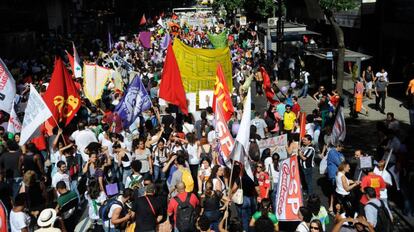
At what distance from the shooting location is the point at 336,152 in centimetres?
1006

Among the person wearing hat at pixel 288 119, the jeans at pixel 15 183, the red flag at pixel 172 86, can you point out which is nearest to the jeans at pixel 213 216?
the jeans at pixel 15 183

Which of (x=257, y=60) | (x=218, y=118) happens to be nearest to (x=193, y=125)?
(x=218, y=118)

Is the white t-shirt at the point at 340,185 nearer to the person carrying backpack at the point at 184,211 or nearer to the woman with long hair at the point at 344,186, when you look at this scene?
the woman with long hair at the point at 344,186

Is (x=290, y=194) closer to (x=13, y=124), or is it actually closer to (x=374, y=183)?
(x=374, y=183)

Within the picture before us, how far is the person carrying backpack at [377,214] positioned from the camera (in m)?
7.62

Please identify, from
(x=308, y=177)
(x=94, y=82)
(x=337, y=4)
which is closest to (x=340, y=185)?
(x=308, y=177)

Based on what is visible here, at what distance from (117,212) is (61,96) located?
5.07m

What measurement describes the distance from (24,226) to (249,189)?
11.3ft

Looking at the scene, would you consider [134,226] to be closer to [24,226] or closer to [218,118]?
[24,226]

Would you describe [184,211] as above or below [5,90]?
below

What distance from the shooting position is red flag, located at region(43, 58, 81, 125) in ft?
39.2

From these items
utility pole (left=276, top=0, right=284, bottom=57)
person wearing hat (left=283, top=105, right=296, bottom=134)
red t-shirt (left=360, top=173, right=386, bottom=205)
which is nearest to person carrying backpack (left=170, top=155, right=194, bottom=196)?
red t-shirt (left=360, top=173, right=386, bottom=205)

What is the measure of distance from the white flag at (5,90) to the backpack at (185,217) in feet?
22.8

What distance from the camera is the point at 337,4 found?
2814 centimetres
